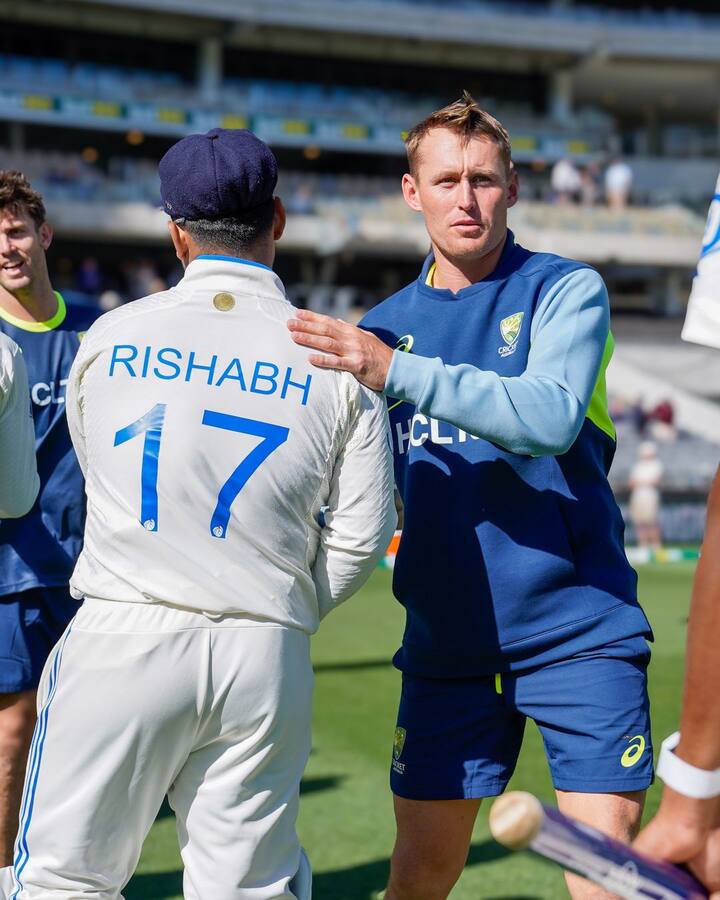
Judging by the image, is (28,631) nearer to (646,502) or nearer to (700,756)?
(700,756)

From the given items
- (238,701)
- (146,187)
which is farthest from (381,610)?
(146,187)

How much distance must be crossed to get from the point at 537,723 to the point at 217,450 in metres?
1.28

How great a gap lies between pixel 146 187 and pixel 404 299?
117ft

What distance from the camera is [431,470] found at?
11.3 feet

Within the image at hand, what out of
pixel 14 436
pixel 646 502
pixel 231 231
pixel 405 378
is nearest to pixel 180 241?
pixel 231 231

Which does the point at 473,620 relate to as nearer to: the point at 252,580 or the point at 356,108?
the point at 252,580

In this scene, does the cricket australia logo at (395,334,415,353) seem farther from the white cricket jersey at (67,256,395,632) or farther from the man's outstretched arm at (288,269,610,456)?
the white cricket jersey at (67,256,395,632)

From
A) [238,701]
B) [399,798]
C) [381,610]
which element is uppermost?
[238,701]

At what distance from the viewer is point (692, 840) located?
198 centimetres

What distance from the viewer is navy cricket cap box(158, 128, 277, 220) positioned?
9.22 feet

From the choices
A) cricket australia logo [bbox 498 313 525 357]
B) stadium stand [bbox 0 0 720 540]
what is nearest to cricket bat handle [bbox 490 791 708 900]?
cricket australia logo [bbox 498 313 525 357]

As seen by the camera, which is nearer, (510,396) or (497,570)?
(510,396)

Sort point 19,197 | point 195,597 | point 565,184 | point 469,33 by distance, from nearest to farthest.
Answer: point 195,597, point 19,197, point 565,184, point 469,33

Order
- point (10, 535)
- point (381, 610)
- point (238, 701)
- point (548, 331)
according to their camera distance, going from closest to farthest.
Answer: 1. point (238, 701)
2. point (548, 331)
3. point (10, 535)
4. point (381, 610)
